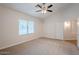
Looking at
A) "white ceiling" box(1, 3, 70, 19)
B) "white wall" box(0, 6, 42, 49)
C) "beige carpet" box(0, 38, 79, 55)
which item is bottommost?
"beige carpet" box(0, 38, 79, 55)

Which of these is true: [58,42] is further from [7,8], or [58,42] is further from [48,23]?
[7,8]

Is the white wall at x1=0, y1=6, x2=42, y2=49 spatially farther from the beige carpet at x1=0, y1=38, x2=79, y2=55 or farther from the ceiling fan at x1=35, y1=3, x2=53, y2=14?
the ceiling fan at x1=35, y1=3, x2=53, y2=14

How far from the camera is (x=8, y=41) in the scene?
2.42 metres

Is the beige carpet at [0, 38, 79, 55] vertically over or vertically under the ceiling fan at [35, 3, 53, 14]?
under

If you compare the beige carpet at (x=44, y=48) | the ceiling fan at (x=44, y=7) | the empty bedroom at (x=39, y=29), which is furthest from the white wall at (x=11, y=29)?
the ceiling fan at (x=44, y=7)

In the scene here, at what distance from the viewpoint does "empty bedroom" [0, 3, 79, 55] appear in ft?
7.90

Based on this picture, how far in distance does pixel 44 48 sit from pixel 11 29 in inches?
31.5

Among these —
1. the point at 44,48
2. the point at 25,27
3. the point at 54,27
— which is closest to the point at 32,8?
the point at 25,27

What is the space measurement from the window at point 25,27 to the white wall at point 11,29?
0.08m

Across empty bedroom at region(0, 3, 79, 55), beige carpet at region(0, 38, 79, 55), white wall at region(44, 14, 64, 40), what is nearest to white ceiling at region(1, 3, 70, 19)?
empty bedroom at region(0, 3, 79, 55)

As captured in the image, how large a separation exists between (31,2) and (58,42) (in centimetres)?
99

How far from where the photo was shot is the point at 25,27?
2533 millimetres
